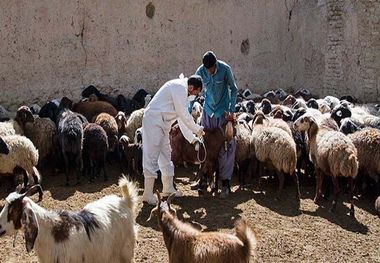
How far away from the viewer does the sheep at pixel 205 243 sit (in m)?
4.39

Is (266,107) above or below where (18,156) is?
above

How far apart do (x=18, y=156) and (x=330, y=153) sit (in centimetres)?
482

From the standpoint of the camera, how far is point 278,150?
7785 millimetres

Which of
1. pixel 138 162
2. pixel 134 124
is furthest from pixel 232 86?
pixel 134 124

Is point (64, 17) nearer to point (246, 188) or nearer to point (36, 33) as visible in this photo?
point (36, 33)

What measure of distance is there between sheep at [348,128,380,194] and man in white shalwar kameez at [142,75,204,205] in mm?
2772

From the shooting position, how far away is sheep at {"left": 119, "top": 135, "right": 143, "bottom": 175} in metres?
→ 8.60

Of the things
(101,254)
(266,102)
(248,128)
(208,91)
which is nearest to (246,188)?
(248,128)

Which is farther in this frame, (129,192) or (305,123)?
(305,123)

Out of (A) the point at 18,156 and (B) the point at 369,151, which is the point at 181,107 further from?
(B) the point at 369,151

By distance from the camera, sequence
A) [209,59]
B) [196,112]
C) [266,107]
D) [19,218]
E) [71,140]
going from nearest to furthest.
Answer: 1. [19,218]
2. [209,59]
3. [71,140]
4. [196,112]
5. [266,107]

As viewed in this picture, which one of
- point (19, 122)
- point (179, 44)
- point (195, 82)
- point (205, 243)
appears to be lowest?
point (205, 243)

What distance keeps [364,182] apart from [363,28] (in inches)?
288

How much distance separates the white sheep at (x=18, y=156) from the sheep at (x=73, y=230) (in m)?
3.49
